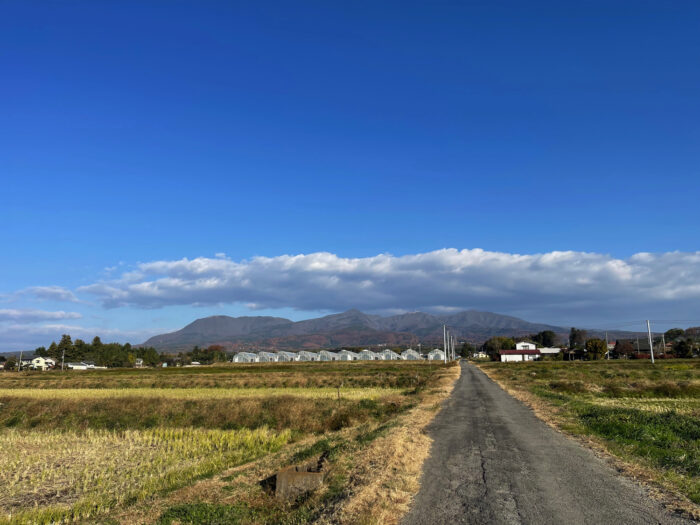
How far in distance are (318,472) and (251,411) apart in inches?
663

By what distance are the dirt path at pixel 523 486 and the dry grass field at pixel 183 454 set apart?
0.89 metres

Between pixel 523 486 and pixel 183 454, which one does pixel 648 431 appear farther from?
pixel 183 454

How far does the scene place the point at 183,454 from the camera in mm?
18359

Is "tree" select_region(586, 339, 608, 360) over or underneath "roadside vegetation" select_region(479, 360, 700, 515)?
underneath

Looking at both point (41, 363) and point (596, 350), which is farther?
point (41, 363)

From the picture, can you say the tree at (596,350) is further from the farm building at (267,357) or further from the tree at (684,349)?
the farm building at (267,357)

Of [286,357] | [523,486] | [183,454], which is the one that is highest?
[523,486]

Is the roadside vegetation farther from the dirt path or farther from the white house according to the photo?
the white house

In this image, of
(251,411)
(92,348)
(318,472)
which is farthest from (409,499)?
(92,348)

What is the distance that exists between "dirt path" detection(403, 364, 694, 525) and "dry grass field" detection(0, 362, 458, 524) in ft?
2.92

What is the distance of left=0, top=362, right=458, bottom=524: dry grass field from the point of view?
34.6ft

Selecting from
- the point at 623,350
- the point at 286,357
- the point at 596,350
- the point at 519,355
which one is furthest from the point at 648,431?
the point at 286,357

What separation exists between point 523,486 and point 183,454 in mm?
13391

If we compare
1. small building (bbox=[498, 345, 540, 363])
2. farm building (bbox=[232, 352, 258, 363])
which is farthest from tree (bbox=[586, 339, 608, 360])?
farm building (bbox=[232, 352, 258, 363])
